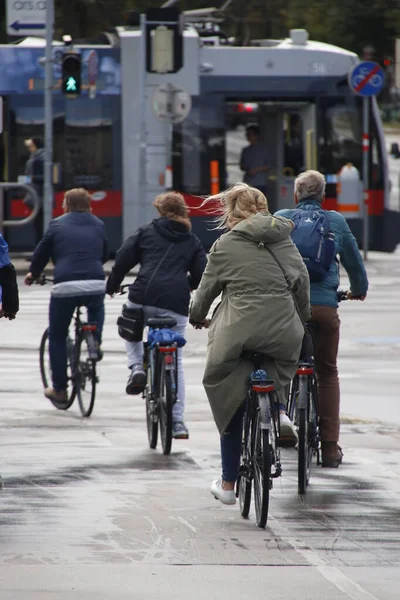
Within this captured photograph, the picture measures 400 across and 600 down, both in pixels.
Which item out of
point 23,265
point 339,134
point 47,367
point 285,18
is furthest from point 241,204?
point 285,18

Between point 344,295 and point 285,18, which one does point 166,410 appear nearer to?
point 344,295

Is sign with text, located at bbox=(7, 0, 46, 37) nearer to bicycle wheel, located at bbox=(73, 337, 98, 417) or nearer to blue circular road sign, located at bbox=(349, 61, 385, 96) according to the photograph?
blue circular road sign, located at bbox=(349, 61, 385, 96)

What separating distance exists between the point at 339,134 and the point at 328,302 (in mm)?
17194

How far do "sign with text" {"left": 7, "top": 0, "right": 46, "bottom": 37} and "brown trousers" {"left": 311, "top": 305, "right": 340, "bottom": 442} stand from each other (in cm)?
1631

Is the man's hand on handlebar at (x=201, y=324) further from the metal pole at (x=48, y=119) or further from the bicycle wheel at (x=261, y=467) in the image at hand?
the metal pole at (x=48, y=119)

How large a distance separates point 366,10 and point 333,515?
58.7 metres

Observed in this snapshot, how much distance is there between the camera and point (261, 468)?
23.7 ft

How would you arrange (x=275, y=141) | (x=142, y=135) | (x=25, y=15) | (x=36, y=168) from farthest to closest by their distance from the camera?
(x=275, y=141) < (x=36, y=168) < (x=25, y=15) < (x=142, y=135)

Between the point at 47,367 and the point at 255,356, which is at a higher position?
the point at 255,356

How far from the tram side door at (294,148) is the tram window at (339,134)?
15cm

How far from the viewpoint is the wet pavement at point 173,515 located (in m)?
6.01

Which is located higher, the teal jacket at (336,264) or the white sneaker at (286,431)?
the teal jacket at (336,264)

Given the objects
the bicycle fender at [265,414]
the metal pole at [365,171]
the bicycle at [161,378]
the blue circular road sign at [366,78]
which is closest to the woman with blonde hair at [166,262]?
the bicycle at [161,378]

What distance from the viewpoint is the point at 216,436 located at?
33.5 ft
